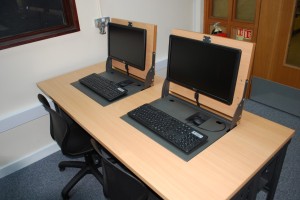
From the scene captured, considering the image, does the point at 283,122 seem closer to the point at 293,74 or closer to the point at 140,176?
the point at 293,74

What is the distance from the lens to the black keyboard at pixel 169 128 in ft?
4.29

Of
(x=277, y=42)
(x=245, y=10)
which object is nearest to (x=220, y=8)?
(x=245, y=10)

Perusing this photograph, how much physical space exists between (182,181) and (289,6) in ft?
7.03

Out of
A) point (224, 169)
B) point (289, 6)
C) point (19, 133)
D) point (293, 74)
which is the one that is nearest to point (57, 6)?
point (19, 133)

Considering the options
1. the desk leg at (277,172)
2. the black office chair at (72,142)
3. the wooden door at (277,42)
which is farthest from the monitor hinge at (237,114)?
the wooden door at (277,42)

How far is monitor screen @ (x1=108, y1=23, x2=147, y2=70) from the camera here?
1826 millimetres

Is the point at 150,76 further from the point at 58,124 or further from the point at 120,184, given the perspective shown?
the point at 120,184

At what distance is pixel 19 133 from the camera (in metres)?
2.28

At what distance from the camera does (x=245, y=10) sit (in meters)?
2.81

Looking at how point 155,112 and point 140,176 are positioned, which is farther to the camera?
point 155,112

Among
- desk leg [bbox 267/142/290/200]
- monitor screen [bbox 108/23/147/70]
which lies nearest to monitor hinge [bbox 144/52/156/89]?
monitor screen [bbox 108/23/147/70]

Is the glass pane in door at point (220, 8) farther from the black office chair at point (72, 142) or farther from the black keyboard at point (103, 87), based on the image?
the black office chair at point (72, 142)

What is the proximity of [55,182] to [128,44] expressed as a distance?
133 cm

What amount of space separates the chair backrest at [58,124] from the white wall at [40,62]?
536mm
